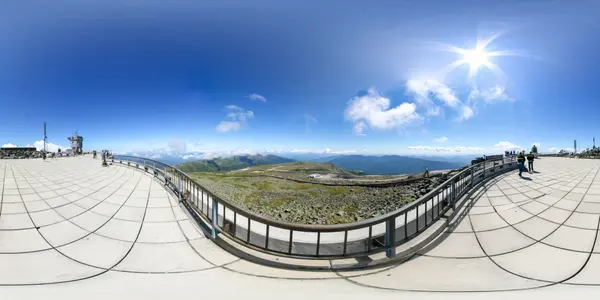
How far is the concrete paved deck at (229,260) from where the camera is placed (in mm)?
2824

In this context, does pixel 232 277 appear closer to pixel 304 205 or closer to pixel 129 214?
pixel 129 214

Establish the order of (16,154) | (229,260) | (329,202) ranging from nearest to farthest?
1. (229,260)
2. (329,202)
3. (16,154)

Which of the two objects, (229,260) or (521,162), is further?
(521,162)

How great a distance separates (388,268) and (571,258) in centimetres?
296

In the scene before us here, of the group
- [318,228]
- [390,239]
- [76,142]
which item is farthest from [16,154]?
[390,239]

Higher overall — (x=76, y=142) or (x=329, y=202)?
(x=76, y=142)

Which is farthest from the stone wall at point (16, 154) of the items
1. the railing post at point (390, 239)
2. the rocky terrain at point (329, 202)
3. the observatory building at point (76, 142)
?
the railing post at point (390, 239)

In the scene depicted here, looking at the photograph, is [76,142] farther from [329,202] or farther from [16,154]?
[329,202]

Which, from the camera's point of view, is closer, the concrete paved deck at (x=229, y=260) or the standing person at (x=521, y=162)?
the concrete paved deck at (x=229, y=260)

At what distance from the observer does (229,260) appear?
11.3 ft

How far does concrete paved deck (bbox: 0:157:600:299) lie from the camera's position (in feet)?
9.27

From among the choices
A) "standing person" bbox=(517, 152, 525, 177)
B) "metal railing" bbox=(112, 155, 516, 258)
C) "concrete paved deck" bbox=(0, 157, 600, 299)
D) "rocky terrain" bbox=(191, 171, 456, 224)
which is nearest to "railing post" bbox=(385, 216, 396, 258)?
"metal railing" bbox=(112, 155, 516, 258)

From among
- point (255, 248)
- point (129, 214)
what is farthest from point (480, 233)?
point (129, 214)

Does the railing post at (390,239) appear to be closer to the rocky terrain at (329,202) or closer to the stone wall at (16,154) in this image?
the rocky terrain at (329,202)
